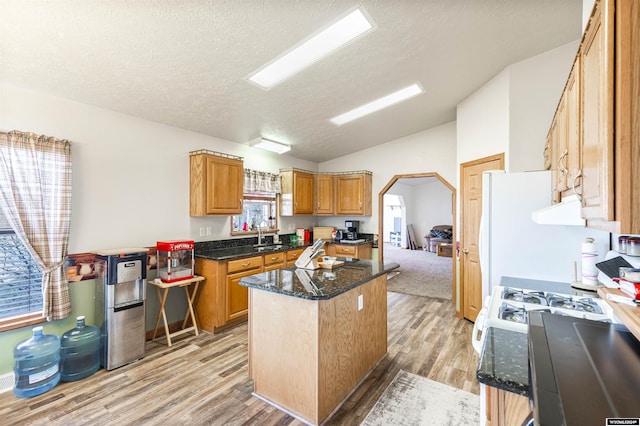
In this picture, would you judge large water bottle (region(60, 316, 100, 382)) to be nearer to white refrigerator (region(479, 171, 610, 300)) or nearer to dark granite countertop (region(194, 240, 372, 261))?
dark granite countertop (region(194, 240, 372, 261))

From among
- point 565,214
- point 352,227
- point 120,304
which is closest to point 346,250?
point 352,227

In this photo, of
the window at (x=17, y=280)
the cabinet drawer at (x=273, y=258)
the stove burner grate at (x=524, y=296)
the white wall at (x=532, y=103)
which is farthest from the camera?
the cabinet drawer at (x=273, y=258)

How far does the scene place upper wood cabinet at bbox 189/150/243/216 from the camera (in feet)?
12.0

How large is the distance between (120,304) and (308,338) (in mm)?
1990

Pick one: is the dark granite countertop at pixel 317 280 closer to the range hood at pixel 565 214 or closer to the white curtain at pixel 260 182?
the range hood at pixel 565 214

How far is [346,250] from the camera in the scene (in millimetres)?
5371

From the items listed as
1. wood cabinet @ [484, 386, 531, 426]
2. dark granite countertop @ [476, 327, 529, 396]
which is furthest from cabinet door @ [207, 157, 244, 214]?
wood cabinet @ [484, 386, 531, 426]

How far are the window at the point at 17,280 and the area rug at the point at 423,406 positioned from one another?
300 cm

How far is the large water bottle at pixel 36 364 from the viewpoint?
2.27 metres

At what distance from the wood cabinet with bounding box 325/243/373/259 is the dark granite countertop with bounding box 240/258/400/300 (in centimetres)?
242

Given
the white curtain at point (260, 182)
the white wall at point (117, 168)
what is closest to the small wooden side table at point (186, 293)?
the white wall at point (117, 168)

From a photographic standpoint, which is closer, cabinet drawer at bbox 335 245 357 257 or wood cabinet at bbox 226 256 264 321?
wood cabinet at bbox 226 256 264 321

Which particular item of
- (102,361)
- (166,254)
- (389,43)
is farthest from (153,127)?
(389,43)

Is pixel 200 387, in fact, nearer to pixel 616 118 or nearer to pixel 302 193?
pixel 616 118
